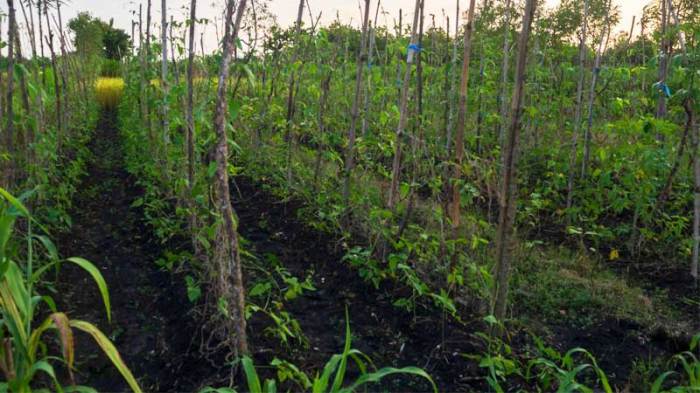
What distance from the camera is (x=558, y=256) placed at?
4.54 m

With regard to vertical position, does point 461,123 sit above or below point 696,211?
above

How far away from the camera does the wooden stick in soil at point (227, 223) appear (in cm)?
240

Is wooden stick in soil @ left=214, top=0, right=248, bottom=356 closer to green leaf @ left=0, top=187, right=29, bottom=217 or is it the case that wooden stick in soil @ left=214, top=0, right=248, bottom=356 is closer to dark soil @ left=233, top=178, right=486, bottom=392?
dark soil @ left=233, top=178, right=486, bottom=392

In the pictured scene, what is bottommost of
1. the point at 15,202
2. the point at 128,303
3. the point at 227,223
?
the point at 128,303

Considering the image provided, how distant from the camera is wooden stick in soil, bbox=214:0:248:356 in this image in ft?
7.88

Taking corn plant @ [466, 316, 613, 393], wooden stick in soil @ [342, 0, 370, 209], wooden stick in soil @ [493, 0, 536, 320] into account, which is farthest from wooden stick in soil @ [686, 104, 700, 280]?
wooden stick in soil @ [342, 0, 370, 209]

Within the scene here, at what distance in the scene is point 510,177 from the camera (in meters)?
2.58

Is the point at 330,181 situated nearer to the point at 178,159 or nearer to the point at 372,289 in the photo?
the point at 178,159

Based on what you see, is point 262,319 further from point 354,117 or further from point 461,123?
point 354,117

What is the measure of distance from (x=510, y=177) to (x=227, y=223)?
1.12m

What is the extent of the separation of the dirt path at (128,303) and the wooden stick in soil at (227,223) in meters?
0.31

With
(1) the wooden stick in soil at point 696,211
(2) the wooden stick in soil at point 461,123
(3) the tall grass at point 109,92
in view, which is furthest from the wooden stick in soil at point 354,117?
(3) the tall grass at point 109,92

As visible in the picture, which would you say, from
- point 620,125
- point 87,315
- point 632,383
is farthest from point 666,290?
point 87,315

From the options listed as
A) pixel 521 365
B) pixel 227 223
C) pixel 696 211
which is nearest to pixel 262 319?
pixel 227 223
